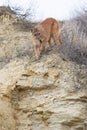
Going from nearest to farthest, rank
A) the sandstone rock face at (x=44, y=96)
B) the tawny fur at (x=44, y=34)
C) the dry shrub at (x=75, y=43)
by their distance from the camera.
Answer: the sandstone rock face at (x=44, y=96) < the tawny fur at (x=44, y=34) < the dry shrub at (x=75, y=43)

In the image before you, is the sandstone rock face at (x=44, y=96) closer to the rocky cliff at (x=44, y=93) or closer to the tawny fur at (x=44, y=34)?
the rocky cliff at (x=44, y=93)

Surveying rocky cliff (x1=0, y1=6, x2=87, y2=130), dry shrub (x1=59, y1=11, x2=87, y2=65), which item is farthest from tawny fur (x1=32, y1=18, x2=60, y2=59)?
dry shrub (x1=59, y1=11, x2=87, y2=65)

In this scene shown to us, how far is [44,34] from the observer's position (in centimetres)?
1099

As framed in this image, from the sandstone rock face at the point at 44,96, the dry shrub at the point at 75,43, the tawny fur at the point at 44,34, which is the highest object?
the tawny fur at the point at 44,34

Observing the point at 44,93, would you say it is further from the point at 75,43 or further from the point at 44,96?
the point at 75,43

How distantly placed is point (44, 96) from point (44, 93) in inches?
3.6

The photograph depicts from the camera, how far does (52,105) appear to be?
33.8 feet

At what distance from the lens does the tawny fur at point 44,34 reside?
1088cm

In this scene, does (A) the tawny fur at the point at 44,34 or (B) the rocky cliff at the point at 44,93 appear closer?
(B) the rocky cliff at the point at 44,93

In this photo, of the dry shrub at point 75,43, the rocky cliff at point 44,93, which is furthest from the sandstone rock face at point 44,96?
the dry shrub at point 75,43

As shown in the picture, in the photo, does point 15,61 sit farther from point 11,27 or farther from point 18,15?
point 18,15

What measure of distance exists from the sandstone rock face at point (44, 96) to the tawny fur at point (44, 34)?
367 millimetres

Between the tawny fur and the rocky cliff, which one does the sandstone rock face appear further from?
the tawny fur

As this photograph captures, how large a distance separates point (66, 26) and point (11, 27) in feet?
6.76
